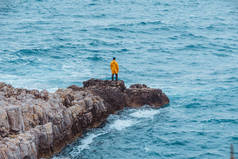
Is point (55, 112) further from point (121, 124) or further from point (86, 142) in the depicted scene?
point (121, 124)

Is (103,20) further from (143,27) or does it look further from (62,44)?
(62,44)

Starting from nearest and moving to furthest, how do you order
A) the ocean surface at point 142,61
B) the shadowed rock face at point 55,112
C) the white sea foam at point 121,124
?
the shadowed rock face at point 55,112 < the ocean surface at point 142,61 < the white sea foam at point 121,124

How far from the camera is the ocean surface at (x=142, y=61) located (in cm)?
2416

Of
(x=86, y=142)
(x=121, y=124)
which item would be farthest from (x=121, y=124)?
(x=86, y=142)

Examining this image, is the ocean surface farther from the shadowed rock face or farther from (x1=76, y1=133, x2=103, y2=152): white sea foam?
the shadowed rock face

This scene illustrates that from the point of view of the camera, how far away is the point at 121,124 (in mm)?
25797

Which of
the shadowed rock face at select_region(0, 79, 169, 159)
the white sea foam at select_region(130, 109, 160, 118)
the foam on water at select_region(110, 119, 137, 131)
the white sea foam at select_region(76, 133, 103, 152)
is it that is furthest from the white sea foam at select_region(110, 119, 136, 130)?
the white sea foam at select_region(76, 133, 103, 152)

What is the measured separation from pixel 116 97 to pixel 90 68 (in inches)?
528

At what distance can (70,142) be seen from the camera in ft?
75.6

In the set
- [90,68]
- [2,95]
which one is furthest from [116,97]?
[90,68]

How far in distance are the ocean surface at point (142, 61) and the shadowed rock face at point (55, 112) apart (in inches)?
29.2

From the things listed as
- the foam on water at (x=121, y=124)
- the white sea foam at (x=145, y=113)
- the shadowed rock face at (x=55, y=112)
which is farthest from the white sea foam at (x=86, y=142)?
the white sea foam at (x=145, y=113)

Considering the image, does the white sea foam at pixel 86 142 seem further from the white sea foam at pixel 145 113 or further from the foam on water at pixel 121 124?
the white sea foam at pixel 145 113

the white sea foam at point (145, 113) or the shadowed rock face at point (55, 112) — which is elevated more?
the shadowed rock face at point (55, 112)
